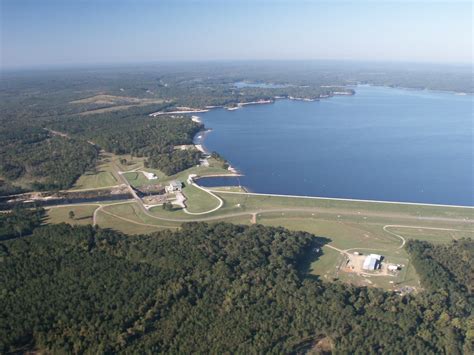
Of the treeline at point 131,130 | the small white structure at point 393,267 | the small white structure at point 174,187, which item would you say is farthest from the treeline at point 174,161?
the small white structure at point 393,267

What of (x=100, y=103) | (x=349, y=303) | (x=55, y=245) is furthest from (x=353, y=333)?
(x=100, y=103)

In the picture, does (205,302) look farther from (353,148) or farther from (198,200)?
(353,148)

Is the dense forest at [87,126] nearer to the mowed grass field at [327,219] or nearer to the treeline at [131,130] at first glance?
the treeline at [131,130]

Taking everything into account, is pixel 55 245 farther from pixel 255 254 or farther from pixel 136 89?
pixel 136 89

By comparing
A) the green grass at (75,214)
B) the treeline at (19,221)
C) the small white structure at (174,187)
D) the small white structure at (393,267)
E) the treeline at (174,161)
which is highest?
the treeline at (174,161)

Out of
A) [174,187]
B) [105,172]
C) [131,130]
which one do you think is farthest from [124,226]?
[131,130]

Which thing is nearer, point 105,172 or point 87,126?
point 105,172
